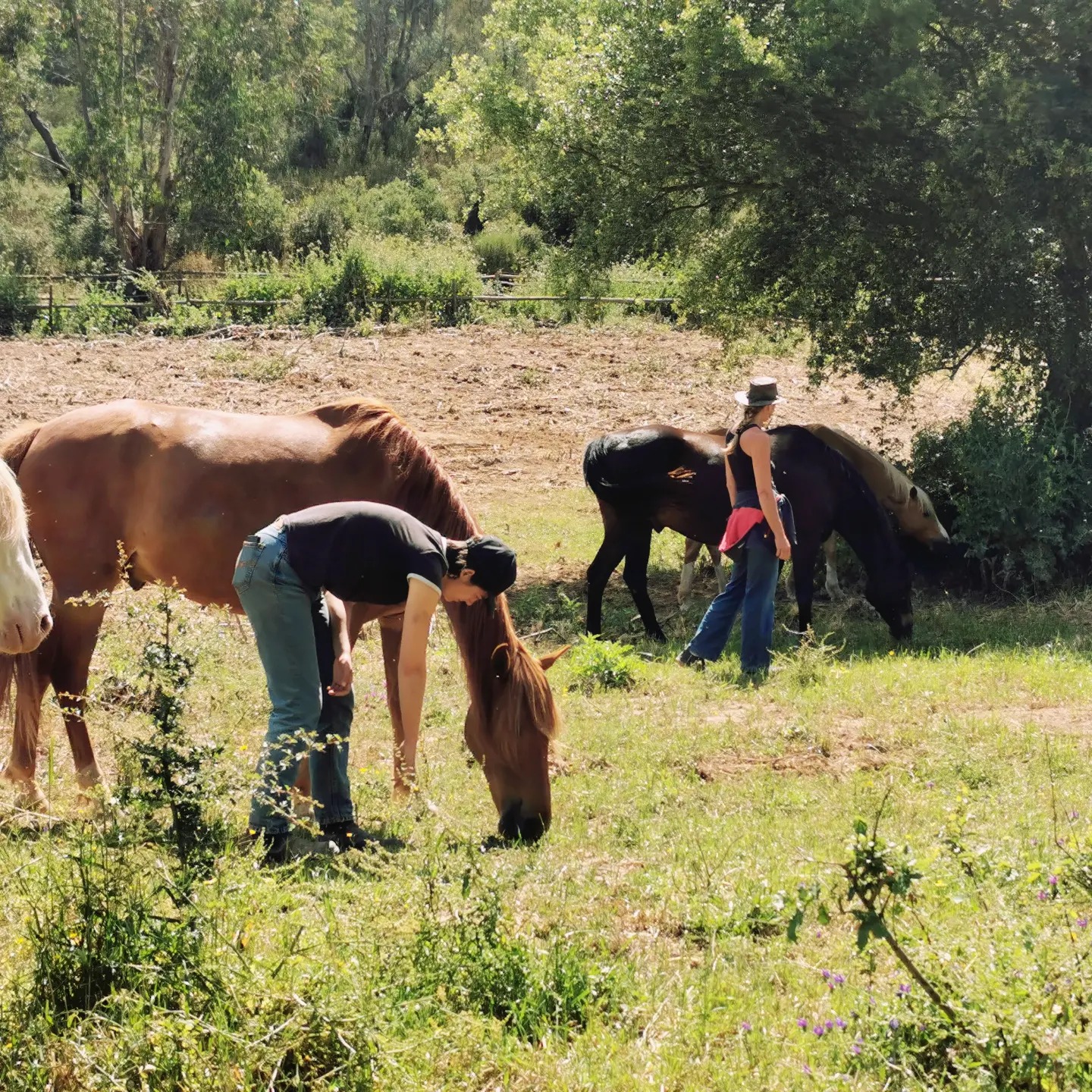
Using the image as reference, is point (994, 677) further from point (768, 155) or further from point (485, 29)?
point (485, 29)

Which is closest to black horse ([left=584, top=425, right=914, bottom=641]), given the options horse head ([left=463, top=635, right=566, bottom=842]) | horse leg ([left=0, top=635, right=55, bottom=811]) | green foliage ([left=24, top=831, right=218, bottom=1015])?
horse head ([left=463, top=635, right=566, bottom=842])

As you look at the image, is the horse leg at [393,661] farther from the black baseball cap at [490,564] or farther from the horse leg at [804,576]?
the horse leg at [804,576]

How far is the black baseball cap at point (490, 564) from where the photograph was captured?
504 cm

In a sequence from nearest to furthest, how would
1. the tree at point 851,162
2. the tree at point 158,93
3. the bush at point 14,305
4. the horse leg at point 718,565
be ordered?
the tree at point 851,162
the horse leg at point 718,565
the bush at point 14,305
the tree at point 158,93

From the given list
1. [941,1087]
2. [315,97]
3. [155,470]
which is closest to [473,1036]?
[941,1087]

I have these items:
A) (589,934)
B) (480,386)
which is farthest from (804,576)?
(480,386)

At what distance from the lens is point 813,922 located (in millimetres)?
4402

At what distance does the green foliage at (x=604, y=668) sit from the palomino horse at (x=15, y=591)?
13.3 feet

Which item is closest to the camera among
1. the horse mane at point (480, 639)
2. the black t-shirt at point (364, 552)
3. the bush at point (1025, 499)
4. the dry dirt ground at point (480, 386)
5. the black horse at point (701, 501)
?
the black t-shirt at point (364, 552)

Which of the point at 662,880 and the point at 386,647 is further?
the point at 386,647

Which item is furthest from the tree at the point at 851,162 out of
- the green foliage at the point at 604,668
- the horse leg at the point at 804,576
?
the green foliage at the point at 604,668

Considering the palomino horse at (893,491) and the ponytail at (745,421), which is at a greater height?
the ponytail at (745,421)

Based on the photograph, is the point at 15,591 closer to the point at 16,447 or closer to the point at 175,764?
the point at 175,764

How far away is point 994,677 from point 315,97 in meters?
47.3
